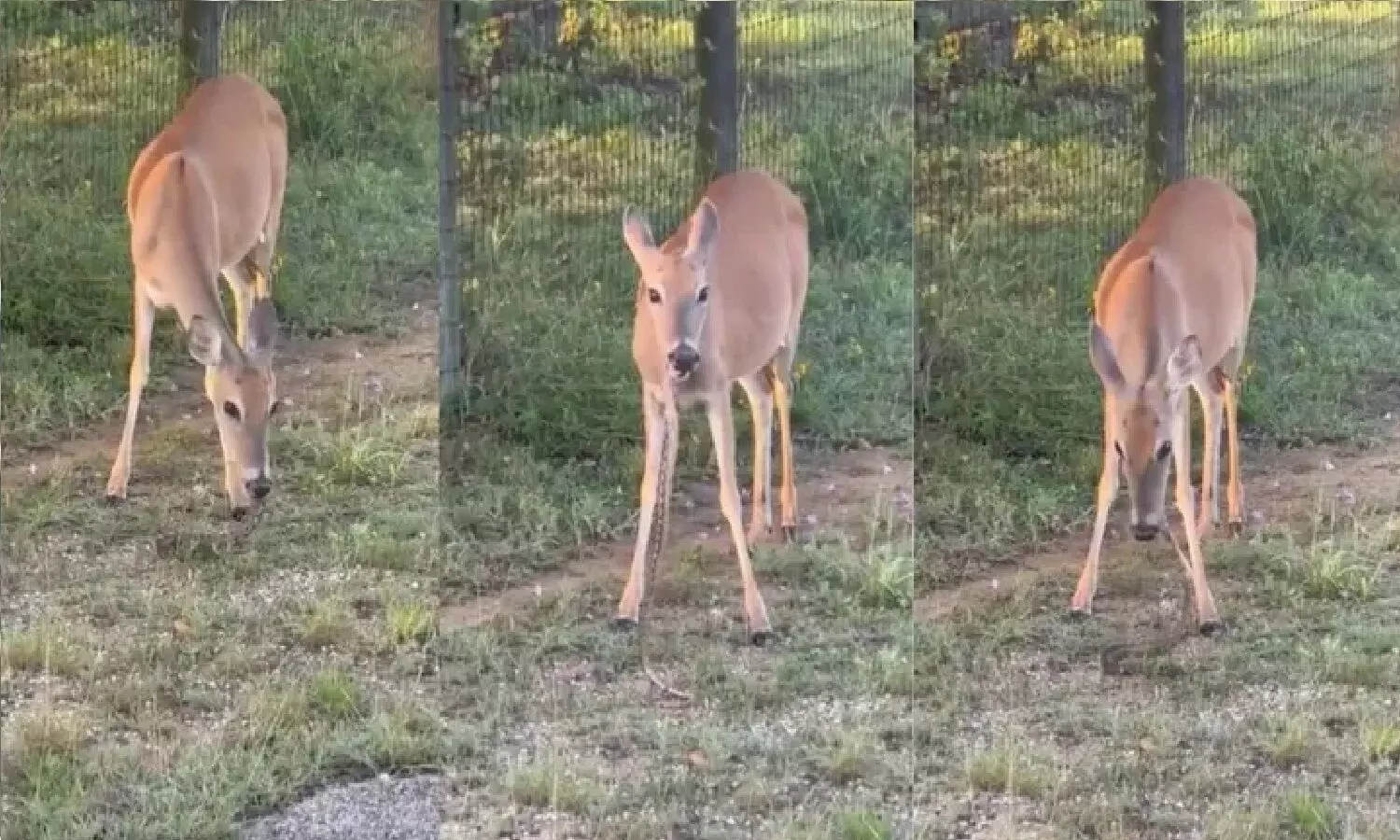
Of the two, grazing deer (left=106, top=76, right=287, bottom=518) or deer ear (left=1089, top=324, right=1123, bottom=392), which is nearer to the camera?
grazing deer (left=106, top=76, right=287, bottom=518)

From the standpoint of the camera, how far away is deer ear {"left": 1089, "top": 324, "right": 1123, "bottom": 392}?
4984mm

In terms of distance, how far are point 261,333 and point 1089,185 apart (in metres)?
2.03

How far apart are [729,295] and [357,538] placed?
106 centimetres

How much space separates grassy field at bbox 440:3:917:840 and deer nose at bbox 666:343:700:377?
0.63 ft

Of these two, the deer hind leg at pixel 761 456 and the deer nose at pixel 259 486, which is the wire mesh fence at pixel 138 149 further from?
the deer hind leg at pixel 761 456

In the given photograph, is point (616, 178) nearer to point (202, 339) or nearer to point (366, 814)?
point (202, 339)

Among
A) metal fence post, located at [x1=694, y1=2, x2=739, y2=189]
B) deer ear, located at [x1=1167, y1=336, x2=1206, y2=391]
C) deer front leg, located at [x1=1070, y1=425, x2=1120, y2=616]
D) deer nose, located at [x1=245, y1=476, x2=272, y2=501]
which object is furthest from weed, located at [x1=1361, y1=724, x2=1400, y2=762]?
deer nose, located at [x1=245, y1=476, x2=272, y2=501]

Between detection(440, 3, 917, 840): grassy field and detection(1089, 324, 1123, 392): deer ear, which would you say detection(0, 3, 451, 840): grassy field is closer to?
detection(440, 3, 917, 840): grassy field

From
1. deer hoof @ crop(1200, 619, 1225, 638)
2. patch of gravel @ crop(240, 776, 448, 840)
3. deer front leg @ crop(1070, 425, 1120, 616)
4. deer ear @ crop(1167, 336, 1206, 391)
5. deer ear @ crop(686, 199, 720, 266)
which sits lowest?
patch of gravel @ crop(240, 776, 448, 840)

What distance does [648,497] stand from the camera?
498 cm

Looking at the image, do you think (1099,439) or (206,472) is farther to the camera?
(1099,439)

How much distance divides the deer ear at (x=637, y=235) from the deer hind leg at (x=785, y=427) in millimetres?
417

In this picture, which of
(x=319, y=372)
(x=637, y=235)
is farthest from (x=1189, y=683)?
(x=319, y=372)

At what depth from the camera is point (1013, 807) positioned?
4957mm
